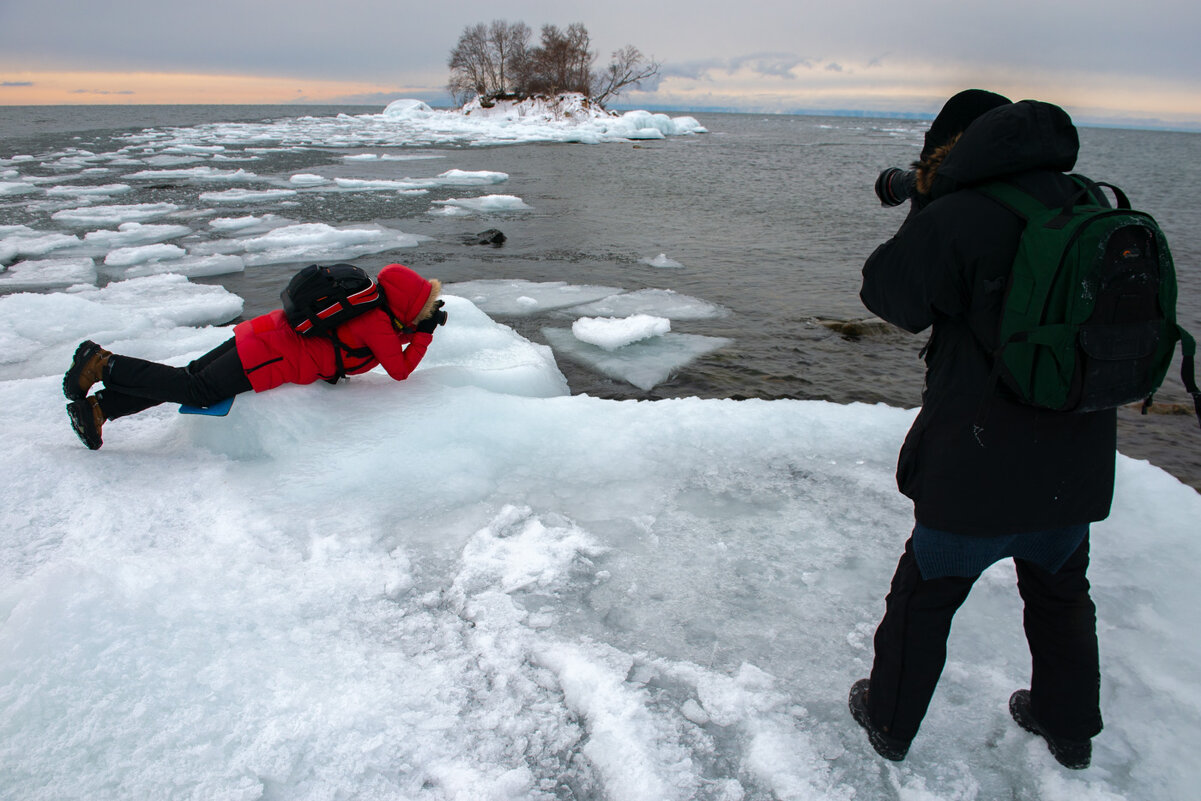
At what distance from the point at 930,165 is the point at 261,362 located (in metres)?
2.96

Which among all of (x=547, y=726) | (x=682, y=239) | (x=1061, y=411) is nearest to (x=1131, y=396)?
(x=1061, y=411)

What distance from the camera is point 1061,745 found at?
6.09ft

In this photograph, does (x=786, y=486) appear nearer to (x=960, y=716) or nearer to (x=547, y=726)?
(x=960, y=716)

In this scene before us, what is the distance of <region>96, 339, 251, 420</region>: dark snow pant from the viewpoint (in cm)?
315

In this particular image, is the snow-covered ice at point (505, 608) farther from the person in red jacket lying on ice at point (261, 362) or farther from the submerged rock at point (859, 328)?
the submerged rock at point (859, 328)

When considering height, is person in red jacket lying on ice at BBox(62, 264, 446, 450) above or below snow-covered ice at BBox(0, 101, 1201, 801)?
above

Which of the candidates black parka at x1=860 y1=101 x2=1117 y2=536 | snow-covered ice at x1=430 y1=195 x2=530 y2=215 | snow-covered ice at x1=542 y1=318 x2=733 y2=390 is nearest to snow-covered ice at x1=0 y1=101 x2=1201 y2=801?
black parka at x1=860 y1=101 x2=1117 y2=536

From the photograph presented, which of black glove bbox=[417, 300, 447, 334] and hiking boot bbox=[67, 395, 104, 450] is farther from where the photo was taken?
black glove bbox=[417, 300, 447, 334]

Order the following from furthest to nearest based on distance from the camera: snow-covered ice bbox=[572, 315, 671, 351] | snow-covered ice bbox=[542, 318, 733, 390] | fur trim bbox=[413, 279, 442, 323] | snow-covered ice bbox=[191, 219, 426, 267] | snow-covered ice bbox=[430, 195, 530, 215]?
1. snow-covered ice bbox=[430, 195, 530, 215]
2. snow-covered ice bbox=[191, 219, 426, 267]
3. snow-covered ice bbox=[572, 315, 671, 351]
4. snow-covered ice bbox=[542, 318, 733, 390]
5. fur trim bbox=[413, 279, 442, 323]

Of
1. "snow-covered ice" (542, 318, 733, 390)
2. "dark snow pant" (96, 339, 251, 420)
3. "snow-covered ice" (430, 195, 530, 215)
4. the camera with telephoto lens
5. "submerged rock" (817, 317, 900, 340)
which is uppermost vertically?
the camera with telephoto lens

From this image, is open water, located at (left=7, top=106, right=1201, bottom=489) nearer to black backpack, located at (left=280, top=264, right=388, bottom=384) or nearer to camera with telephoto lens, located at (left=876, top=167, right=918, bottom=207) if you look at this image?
black backpack, located at (left=280, top=264, right=388, bottom=384)

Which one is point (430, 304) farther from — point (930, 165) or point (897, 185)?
point (930, 165)

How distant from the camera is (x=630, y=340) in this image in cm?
640

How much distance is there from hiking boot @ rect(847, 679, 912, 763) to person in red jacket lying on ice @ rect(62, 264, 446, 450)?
264cm
